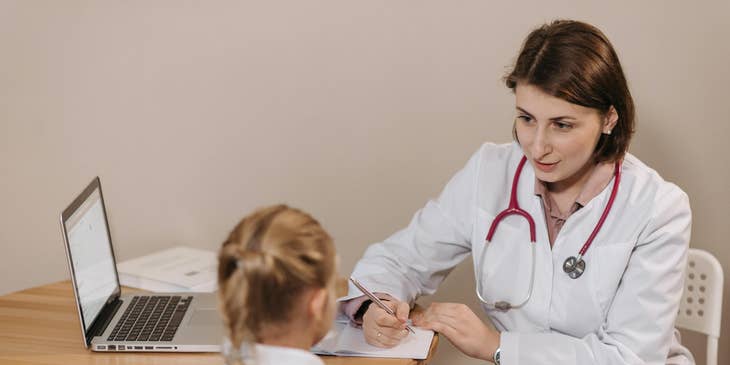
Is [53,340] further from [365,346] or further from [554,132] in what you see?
[554,132]

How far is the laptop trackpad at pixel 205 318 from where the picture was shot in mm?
1745

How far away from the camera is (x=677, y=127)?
2.21 meters

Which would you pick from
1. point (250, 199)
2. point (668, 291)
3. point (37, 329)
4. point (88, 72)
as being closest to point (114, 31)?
point (88, 72)

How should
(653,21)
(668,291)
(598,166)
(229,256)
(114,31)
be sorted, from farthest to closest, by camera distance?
(114,31), (653,21), (598,166), (668,291), (229,256)

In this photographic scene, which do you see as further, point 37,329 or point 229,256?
point 37,329

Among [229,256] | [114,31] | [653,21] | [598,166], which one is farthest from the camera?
[114,31]

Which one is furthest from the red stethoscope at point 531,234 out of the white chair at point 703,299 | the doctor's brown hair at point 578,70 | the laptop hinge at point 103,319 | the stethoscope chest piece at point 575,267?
the laptop hinge at point 103,319

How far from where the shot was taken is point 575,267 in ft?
5.50

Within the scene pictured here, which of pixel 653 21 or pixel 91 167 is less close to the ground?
pixel 653 21

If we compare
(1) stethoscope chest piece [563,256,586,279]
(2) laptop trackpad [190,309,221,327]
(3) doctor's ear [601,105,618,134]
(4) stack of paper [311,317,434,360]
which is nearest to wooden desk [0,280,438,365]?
(4) stack of paper [311,317,434,360]

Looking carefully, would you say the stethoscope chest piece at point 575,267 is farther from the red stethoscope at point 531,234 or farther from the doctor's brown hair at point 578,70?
the doctor's brown hair at point 578,70

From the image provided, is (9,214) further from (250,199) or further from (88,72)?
(250,199)

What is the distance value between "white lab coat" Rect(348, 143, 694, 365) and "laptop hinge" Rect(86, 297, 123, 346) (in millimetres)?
488

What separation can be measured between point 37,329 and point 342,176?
36.7 inches
